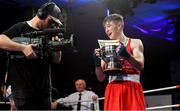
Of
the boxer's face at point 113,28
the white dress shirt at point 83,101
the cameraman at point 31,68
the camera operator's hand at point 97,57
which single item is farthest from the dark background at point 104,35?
the cameraman at point 31,68

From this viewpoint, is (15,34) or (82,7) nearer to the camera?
(15,34)

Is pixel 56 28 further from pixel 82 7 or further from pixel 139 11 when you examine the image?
pixel 139 11

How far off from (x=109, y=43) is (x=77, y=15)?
4.97 m

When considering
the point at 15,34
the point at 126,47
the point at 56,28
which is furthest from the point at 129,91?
the point at 15,34

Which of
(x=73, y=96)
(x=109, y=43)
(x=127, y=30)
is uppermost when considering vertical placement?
(x=127, y=30)

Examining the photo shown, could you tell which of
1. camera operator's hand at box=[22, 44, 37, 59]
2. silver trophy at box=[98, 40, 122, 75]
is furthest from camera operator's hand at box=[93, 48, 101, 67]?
camera operator's hand at box=[22, 44, 37, 59]

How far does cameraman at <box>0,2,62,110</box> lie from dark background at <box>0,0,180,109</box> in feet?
10.6

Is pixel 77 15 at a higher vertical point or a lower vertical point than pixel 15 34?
higher

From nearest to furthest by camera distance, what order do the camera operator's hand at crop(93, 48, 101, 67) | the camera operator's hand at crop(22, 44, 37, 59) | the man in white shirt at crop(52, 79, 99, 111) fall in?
the camera operator's hand at crop(22, 44, 37, 59) < the camera operator's hand at crop(93, 48, 101, 67) < the man in white shirt at crop(52, 79, 99, 111)

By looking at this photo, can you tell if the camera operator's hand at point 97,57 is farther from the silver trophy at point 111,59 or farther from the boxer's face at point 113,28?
the boxer's face at point 113,28

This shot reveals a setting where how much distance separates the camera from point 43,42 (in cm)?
200

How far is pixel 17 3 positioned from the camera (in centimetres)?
591

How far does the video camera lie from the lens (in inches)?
77.9

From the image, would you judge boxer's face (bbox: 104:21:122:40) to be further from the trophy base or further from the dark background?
the dark background
